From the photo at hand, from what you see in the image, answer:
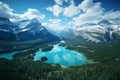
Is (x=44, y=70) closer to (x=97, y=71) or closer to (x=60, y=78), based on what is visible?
(x=60, y=78)

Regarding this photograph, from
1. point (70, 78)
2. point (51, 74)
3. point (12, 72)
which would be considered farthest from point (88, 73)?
point (12, 72)

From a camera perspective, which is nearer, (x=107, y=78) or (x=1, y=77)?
(x=1, y=77)

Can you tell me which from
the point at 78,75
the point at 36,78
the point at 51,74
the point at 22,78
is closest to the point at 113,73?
the point at 78,75

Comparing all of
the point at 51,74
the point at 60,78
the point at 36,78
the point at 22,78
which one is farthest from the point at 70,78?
the point at 22,78

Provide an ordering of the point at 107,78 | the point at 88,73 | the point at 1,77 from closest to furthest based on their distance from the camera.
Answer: the point at 1,77 < the point at 107,78 < the point at 88,73

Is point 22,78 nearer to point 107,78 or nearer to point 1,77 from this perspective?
point 1,77

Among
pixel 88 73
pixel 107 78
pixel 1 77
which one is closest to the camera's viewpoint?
pixel 1 77

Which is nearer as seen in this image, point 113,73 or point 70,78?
point 70,78
